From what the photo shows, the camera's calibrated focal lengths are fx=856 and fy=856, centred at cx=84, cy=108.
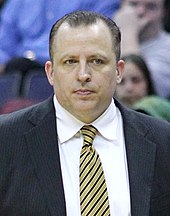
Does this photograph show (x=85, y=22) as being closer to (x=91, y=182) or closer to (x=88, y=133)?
(x=88, y=133)

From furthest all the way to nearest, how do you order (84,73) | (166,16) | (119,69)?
(166,16) → (119,69) → (84,73)

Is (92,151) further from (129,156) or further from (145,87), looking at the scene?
(145,87)

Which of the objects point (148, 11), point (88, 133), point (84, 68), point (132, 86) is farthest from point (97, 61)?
point (148, 11)

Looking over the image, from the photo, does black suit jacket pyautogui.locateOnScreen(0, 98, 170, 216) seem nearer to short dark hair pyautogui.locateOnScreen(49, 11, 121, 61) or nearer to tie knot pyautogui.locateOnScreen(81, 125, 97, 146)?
tie knot pyautogui.locateOnScreen(81, 125, 97, 146)

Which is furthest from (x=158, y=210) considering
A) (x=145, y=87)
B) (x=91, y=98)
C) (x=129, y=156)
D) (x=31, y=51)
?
(x=31, y=51)

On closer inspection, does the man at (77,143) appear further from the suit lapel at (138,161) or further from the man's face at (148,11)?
the man's face at (148,11)

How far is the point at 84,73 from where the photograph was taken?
10.9 ft

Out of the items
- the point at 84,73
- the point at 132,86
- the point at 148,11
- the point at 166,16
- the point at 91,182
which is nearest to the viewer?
the point at 84,73

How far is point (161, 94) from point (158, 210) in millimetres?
2968

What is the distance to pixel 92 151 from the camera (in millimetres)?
3477

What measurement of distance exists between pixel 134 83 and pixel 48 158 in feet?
9.25

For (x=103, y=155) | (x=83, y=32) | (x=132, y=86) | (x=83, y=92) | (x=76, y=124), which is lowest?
(x=132, y=86)

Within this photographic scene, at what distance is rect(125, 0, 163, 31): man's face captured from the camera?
6684 millimetres

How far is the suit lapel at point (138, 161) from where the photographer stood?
3.43 m
